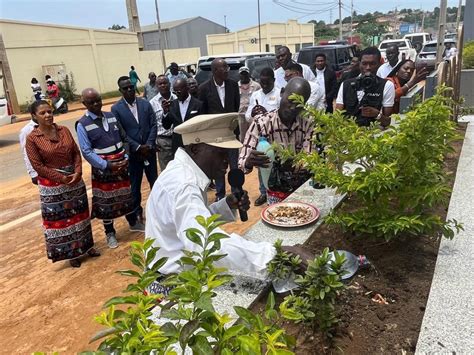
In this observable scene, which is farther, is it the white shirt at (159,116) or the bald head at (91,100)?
the white shirt at (159,116)

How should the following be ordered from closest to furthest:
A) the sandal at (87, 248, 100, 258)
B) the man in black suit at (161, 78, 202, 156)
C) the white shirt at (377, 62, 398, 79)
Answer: the sandal at (87, 248, 100, 258) < the man in black suit at (161, 78, 202, 156) < the white shirt at (377, 62, 398, 79)

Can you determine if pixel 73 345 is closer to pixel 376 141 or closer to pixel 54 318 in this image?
pixel 54 318

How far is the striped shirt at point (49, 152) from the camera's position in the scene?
11.9ft

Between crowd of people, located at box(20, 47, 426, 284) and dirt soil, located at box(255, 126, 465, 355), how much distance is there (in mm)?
353

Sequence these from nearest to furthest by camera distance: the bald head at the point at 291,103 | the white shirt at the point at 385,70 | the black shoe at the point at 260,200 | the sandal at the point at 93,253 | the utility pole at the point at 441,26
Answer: the bald head at the point at 291,103 < the sandal at the point at 93,253 < the black shoe at the point at 260,200 < the white shirt at the point at 385,70 < the utility pole at the point at 441,26

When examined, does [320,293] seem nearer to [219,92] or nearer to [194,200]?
[194,200]

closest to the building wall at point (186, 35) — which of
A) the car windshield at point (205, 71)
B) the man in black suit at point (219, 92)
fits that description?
the car windshield at point (205, 71)

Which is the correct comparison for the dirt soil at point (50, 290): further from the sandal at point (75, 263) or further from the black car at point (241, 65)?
the black car at point (241, 65)

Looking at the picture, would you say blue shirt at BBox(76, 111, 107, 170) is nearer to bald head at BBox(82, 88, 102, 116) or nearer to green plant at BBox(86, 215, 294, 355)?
bald head at BBox(82, 88, 102, 116)

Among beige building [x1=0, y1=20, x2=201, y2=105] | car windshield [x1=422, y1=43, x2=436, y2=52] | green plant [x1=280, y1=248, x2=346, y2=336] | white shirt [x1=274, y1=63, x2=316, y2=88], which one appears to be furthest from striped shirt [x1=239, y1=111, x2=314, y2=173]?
car windshield [x1=422, y1=43, x2=436, y2=52]

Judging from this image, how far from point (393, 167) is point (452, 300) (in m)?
0.67

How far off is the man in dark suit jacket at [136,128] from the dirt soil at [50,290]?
61 centimetres

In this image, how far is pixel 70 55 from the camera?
21203mm

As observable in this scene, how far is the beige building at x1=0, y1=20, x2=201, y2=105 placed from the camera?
1859cm
